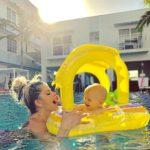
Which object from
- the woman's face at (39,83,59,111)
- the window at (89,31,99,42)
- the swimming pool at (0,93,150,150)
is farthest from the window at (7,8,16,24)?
the woman's face at (39,83,59,111)

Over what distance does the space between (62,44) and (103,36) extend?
3558mm

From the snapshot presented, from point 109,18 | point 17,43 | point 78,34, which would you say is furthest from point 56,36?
point 17,43

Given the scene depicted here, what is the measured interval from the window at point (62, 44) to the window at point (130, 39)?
13.8 ft

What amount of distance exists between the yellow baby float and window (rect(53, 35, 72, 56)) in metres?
20.1

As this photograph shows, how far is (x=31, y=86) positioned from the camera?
135 inches

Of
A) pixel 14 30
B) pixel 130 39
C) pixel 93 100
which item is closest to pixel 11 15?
pixel 14 30

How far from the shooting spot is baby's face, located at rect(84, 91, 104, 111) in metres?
3.73

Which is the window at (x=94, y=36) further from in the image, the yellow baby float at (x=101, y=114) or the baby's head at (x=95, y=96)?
the baby's head at (x=95, y=96)

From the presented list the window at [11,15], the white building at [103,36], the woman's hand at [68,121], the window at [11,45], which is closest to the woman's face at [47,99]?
the woman's hand at [68,121]

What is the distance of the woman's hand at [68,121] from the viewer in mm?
3090

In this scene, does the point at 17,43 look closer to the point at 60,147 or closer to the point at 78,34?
the point at 78,34

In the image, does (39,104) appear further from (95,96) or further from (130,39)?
(130,39)

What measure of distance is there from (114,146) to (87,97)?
0.75 m

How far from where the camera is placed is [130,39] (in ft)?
75.9
